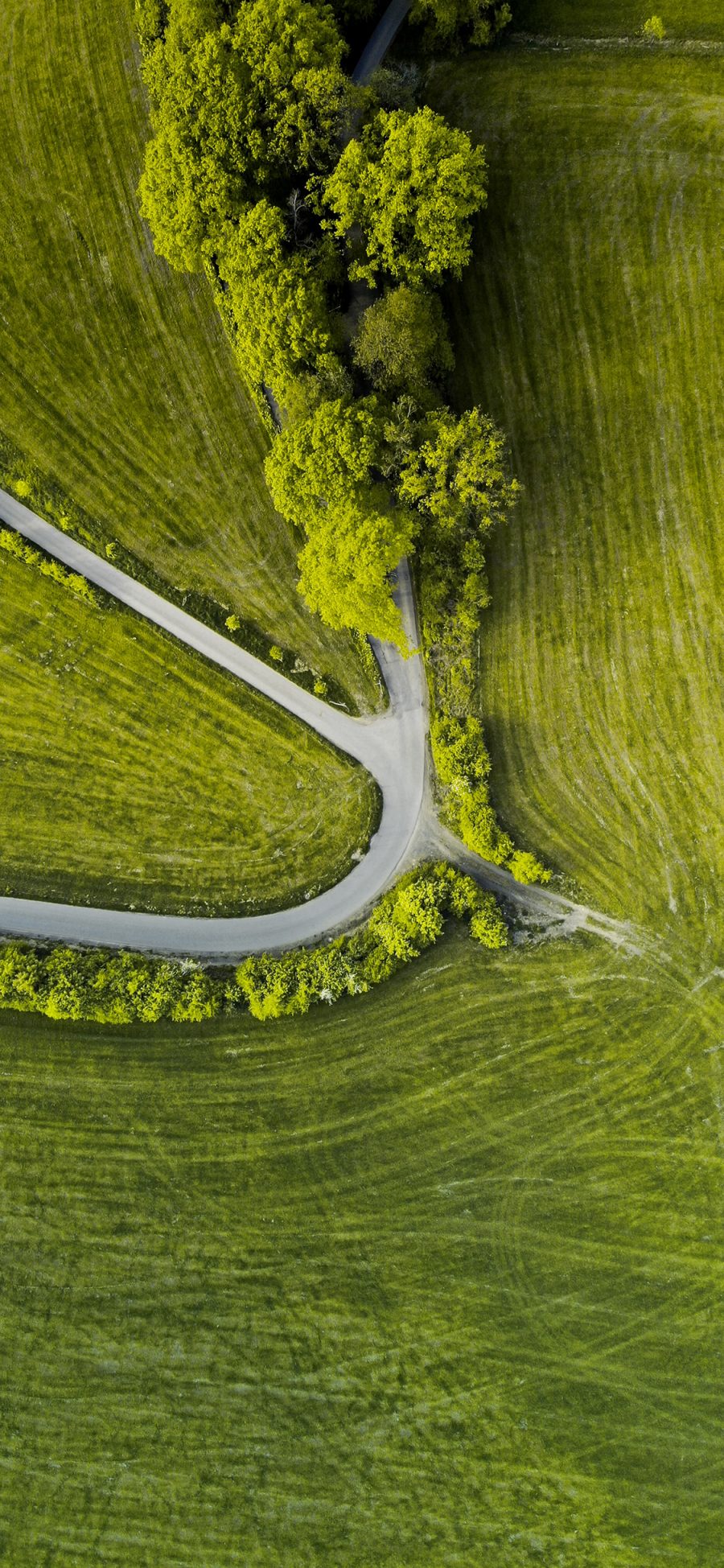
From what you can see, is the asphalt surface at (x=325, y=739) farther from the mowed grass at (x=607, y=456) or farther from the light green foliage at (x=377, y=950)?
the mowed grass at (x=607, y=456)

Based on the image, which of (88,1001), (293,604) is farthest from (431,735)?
(88,1001)

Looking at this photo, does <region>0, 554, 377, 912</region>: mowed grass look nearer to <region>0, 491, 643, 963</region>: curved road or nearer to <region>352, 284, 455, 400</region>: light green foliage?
<region>0, 491, 643, 963</region>: curved road

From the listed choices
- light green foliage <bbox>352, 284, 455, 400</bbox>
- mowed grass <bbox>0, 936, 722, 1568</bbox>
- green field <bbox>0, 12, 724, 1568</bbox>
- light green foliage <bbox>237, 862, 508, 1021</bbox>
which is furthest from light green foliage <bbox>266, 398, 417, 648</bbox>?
mowed grass <bbox>0, 936, 722, 1568</bbox>

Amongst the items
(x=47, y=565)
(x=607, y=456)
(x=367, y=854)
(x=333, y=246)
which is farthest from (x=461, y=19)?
(x=367, y=854)

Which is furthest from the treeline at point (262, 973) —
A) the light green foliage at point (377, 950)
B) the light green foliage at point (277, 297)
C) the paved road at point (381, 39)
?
the paved road at point (381, 39)

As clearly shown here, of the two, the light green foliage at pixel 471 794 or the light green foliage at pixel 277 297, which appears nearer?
the light green foliage at pixel 277 297

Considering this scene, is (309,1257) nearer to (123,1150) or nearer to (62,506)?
(123,1150)
